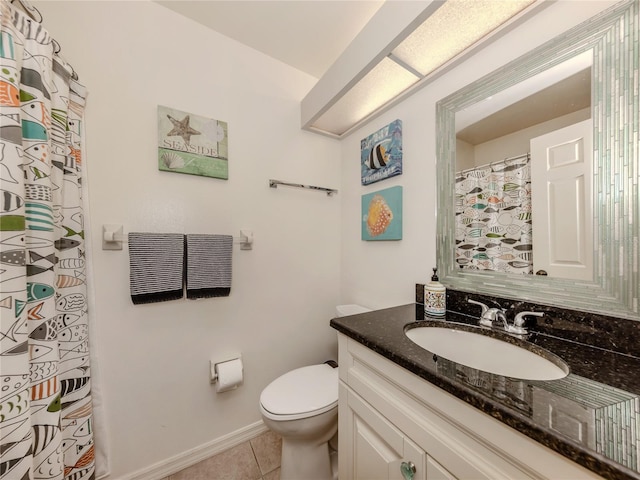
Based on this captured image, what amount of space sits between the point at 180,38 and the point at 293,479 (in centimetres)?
229

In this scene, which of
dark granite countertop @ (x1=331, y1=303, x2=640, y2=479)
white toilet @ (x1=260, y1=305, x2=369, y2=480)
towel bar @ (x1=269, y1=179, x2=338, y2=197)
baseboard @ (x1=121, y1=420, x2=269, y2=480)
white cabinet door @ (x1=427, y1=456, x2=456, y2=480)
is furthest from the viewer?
towel bar @ (x1=269, y1=179, x2=338, y2=197)

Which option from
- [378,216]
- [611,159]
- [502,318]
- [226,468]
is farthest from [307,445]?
[611,159]

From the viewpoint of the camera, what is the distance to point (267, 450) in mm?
1347

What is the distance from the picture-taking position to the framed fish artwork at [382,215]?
1320 mm

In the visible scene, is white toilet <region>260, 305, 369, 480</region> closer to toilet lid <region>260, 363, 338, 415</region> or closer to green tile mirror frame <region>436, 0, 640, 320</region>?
toilet lid <region>260, 363, 338, 415</region>

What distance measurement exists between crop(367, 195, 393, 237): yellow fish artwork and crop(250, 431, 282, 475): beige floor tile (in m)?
1.39

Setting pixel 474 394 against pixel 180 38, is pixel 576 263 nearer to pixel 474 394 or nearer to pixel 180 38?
pixel 474 394

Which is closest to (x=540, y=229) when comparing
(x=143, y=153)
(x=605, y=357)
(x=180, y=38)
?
(x=605, y=357)

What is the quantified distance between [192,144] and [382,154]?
107 cm

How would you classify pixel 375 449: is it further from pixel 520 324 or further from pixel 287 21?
pixel 287 21

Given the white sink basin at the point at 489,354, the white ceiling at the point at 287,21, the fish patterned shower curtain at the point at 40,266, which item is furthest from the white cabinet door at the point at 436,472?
the white ceiling at the point at 287,21

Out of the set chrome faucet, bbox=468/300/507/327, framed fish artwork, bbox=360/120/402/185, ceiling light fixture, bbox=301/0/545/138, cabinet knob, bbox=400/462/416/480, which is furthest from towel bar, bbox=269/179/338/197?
cabinet knob, bbox=400/462/416/480

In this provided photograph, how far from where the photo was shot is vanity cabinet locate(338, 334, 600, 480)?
0.44 metres

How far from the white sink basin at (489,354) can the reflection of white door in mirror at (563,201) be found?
0.98ft
